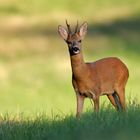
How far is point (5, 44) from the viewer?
25844 millimetres

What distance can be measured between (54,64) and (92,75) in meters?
11.5

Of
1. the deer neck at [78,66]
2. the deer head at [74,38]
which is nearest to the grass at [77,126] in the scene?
the deer neck at [78,66]

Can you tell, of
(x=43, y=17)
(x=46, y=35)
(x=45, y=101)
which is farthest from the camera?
(x=43, y=17)

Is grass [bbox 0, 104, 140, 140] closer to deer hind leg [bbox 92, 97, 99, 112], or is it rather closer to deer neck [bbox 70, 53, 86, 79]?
deer hind leg [bbox 92, 97, 99, 112]

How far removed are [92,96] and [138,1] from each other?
18438 mm

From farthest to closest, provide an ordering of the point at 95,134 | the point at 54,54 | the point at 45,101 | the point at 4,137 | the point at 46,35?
the point at 46,35 → the point at 54,54 → the point at 45,101 → the point at 4,137 → the point at 95,134

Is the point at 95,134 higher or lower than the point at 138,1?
lower

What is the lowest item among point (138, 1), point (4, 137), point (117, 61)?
point (4, 137)

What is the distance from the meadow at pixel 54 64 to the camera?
9797 mm

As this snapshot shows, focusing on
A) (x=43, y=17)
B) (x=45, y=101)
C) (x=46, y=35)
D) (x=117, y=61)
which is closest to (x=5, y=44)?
(x=46, y=35)

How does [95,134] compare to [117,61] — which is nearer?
[95,134]

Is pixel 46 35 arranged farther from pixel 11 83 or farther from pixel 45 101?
pixel 45 101

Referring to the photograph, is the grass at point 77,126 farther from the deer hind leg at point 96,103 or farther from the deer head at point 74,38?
the deer head at point 74,38

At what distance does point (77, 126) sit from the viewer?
31.2 ft
